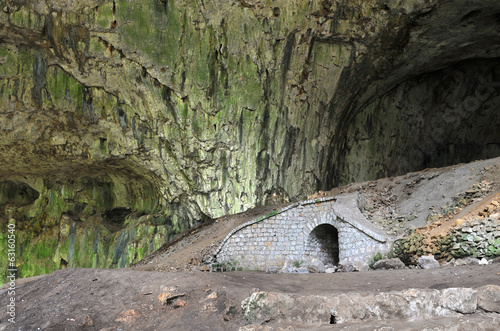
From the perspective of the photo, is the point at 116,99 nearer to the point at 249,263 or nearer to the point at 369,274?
the point at 249,263

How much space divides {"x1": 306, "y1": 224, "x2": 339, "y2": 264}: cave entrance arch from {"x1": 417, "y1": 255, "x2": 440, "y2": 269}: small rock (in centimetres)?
439

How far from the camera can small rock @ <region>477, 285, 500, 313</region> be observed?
538 centimetres

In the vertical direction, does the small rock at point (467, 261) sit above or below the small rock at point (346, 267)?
above

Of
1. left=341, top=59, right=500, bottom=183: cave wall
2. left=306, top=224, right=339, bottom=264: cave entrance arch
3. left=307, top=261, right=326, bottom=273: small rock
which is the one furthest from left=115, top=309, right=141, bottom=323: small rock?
left=341, top=59, right=500, bottom=183: cave wall

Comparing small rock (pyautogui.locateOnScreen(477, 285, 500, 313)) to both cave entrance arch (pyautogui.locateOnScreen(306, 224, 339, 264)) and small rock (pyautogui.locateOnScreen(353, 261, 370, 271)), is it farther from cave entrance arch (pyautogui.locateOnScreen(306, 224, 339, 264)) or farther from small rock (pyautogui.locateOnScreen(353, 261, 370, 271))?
cave entrance arch (pyautogui.locateOnScreen(306, 224, 339, 264))

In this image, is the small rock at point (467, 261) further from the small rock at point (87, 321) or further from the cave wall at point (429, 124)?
the cave wall at point (429, 124)

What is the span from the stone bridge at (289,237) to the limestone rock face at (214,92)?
17.2 feet

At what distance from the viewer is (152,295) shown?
634 centimetres

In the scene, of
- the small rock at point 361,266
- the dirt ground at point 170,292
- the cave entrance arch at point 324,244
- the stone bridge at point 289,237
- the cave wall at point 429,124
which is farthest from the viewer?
the cave wall at point 429,124

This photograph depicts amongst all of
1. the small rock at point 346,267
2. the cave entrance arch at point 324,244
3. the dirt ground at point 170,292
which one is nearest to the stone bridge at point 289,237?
the cave entrance arch at point 324,244

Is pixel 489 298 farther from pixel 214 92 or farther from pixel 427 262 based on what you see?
pixel 214 92

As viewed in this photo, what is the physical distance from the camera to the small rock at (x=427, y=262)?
29.9 ft

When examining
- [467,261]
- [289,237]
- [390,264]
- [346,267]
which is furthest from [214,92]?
[467,261]

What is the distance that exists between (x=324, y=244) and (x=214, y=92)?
795 centimetres
